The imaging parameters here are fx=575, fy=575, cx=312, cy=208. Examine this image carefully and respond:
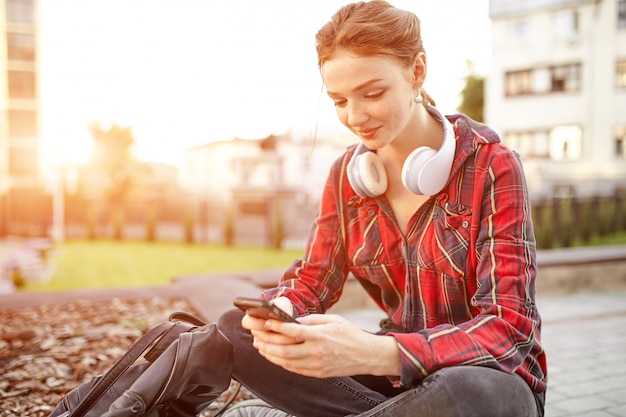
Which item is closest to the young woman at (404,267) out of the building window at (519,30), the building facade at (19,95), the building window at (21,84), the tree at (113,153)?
the tree at (113,153)

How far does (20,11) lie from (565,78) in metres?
26.5

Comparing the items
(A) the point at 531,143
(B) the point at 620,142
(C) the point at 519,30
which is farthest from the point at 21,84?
(B) the point at 620,142

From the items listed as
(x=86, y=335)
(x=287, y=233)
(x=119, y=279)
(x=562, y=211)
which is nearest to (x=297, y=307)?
(x=86, y=335)

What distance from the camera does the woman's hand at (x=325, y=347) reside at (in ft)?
4.62

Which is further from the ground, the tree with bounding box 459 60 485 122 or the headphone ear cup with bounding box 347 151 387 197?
the tree with bounding box 459 60 485 122

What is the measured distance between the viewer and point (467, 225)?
1.80 meters

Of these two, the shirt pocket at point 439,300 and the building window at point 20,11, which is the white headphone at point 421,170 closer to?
the shirt pocket at point 439,300

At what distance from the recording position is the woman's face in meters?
1.77

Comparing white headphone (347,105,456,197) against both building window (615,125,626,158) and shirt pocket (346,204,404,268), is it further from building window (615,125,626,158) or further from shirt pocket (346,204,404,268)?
building window (615,125,626,158)

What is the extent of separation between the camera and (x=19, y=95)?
2995cm

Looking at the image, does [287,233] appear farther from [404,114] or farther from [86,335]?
[404,114]

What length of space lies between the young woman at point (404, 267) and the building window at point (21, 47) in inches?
1262

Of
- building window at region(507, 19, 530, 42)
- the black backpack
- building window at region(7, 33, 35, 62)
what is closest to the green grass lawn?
the black backpack

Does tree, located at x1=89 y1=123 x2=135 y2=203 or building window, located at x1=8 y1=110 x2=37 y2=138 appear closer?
tree, located at x1=89 y1=123 x2=135 y2=203
